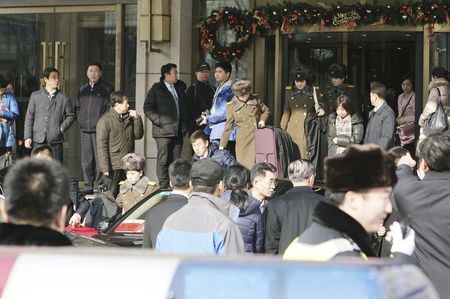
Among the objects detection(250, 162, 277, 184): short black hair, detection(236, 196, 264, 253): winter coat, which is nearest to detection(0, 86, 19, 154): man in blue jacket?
detection(250, 162, 277, 184): short black hair

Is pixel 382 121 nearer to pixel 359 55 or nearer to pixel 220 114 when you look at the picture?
pixel 220 114

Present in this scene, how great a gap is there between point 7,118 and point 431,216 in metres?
9.71

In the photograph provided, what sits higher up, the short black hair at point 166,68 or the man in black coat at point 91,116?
the short black hair at point 166,68

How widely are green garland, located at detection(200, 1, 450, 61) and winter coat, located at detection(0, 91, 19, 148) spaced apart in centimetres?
320

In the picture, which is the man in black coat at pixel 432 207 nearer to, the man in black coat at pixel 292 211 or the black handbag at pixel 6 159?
the man in black coat at pixel 292 211

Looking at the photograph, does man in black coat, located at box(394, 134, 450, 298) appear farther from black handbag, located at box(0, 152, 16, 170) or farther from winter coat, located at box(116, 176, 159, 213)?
→ black handbag, located at box(0, 152, 16, 170)

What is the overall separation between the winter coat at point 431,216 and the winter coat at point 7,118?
30.8 ft

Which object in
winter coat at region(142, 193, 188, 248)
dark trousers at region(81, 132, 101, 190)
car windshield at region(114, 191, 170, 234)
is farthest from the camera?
dark trousers at region(81, 132, 101, 190)

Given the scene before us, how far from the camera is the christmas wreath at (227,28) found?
16375 mm

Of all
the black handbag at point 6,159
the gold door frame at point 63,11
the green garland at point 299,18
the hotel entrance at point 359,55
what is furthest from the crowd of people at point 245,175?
the gold door frame at point 63,11

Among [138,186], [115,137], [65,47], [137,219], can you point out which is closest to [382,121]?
[138,186]

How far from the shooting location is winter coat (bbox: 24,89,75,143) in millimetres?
14734

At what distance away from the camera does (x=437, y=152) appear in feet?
21.3

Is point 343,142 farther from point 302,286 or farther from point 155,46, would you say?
point 302,286
